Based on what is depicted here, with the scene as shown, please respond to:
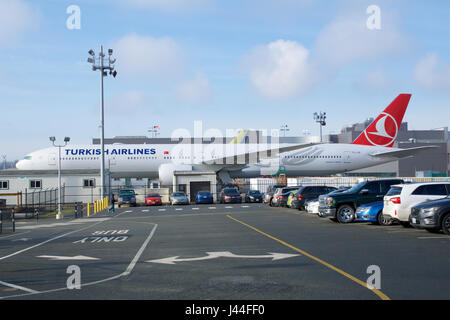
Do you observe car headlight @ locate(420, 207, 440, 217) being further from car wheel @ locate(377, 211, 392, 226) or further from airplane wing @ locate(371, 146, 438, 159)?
airplane wing @ locate(371, 146, 438, 159)

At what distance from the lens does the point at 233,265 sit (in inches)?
436

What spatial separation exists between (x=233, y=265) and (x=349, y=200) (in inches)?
486

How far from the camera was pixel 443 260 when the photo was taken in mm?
11156

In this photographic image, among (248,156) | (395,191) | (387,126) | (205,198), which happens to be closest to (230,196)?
(205,198)

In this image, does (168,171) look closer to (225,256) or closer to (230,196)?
(230,196)

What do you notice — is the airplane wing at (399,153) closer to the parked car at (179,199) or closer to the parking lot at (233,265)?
the parked car at (179,199)

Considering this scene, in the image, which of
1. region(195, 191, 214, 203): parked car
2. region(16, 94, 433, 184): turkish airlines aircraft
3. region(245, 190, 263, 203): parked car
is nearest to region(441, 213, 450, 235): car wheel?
region(245, 190, 263, 203): parked car

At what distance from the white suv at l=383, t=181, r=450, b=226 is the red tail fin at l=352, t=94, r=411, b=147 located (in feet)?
120

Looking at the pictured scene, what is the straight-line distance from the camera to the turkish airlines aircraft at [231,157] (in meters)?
52.9

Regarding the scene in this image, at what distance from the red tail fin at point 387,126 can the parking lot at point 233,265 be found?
3777 cm

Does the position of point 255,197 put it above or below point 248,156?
below
